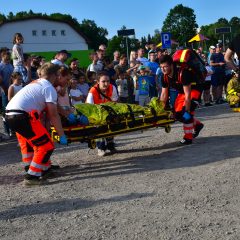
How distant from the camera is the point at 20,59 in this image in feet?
33.3

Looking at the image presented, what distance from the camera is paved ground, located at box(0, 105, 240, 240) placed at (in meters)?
3.99

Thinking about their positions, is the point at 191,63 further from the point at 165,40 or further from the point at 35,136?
the point at 165,40

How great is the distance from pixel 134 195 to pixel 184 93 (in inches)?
120

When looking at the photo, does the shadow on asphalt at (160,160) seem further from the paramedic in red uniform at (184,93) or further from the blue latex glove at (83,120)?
the blue latex glove at (83,120)

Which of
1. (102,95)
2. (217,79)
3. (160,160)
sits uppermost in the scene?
(102,95)

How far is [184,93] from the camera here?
296 inches

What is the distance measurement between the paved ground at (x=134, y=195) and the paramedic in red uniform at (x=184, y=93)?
0.28 metres

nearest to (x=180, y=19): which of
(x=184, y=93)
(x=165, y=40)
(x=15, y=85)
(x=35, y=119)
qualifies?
(x=165, y=40)

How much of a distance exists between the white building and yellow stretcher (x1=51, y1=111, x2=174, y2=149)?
71.3 m

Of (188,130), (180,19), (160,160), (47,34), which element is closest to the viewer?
(160,160)

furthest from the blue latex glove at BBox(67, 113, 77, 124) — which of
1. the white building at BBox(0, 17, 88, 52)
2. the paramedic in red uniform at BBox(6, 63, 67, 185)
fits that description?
the white building at BBox(0, 17, 88, 52)

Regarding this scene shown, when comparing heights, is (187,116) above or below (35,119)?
below

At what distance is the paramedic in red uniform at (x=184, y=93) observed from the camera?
7.34m

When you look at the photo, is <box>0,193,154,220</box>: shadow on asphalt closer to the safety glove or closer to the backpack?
the safety glove
